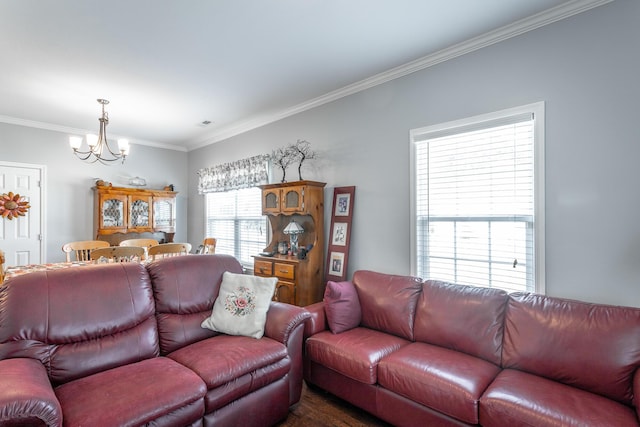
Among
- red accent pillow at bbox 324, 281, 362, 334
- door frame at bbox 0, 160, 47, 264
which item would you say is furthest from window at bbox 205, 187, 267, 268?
door frame at bbox 0, 160, 47, 264

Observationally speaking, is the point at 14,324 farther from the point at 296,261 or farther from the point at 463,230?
the point at 463,230

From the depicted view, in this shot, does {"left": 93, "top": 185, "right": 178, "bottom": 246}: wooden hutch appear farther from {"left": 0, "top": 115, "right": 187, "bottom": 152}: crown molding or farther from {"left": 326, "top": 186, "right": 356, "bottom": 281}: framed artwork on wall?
{"left": 326, "top": 186, "right": 356, "bottom": 281}: framed artwork on wall

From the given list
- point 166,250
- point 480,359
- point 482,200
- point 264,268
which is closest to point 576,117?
point 482,200

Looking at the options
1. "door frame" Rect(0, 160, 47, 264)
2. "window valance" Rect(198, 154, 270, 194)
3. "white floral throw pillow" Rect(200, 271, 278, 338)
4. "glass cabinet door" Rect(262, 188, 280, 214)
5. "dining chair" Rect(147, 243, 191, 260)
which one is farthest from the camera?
"door frame" Rect(0, 160, 47, 264)

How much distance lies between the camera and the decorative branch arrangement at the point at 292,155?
4078 millimetres

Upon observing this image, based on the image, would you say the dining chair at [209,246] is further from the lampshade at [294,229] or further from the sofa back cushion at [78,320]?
the sofa back cushion at [78,320]

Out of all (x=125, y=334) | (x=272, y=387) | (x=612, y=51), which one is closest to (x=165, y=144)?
(x=125, y=334)

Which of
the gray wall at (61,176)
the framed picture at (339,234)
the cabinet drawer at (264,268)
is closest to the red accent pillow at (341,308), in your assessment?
the framed picture at (339,234)

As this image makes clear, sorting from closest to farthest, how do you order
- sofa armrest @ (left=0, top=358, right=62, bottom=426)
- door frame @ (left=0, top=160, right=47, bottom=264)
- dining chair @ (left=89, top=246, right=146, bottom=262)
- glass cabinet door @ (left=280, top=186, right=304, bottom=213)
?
sofa armrest @ (left=0, top=358, right=62, bottom=426) → dining chair @ (left=89, top=246, right=146, bottom=262) → glass cabinet door @ (left=280, top=186, right=304, bottom=213) → door frame @ (left=0, top=160, right=47, bottom=264)

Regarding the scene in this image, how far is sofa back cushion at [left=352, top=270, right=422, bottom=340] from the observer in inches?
102

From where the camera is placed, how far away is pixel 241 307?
8.18 feet

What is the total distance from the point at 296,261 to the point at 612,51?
307cm

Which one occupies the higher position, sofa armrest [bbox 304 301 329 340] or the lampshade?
the lampshade

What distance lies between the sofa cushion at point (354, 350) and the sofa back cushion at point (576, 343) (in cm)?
79
